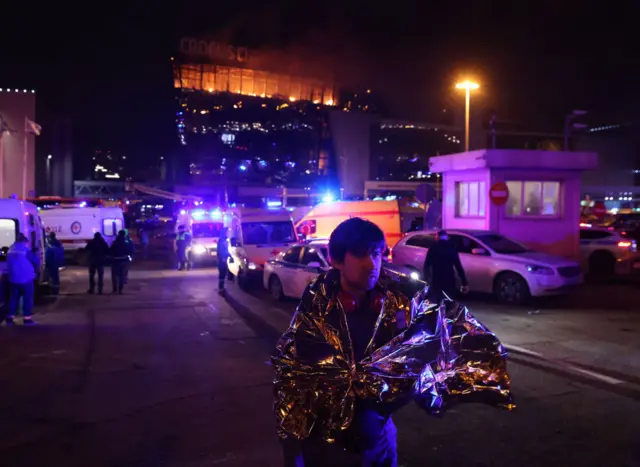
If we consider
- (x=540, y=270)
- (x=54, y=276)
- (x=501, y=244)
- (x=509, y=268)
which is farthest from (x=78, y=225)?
(x=540, y=270)

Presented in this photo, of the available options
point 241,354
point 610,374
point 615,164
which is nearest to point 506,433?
point 610,374

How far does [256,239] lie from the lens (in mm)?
19266

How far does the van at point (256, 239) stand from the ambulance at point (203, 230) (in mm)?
4712

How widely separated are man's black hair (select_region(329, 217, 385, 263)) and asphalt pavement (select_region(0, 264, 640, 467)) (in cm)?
278

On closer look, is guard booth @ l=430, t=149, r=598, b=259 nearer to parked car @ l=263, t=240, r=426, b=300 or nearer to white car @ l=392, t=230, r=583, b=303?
white car @ l=392, t=230, r=583, b=303

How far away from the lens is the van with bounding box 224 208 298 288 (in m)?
18.1

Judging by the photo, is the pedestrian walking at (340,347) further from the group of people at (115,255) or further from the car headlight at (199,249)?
the car headlight at (199,249)

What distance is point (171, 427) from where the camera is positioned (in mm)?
6203

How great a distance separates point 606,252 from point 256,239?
10517 mm

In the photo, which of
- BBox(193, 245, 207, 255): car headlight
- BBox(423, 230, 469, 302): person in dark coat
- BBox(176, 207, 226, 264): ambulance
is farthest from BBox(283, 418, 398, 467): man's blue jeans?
BBox(193, 245, 207, 255): car headlight

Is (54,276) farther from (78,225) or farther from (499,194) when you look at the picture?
(499,194)

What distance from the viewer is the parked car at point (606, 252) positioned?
1909 centimetres

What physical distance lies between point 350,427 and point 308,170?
252 ft

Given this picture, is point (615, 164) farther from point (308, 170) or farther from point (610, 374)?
point (610, 374)
